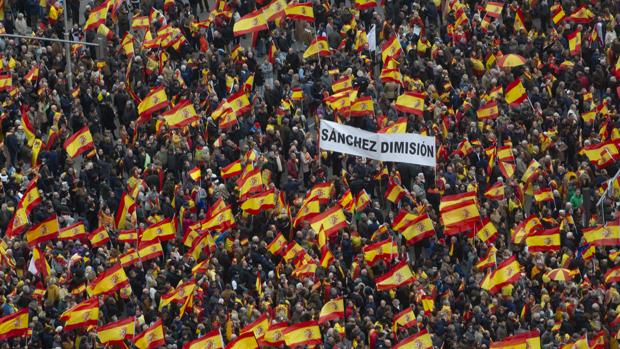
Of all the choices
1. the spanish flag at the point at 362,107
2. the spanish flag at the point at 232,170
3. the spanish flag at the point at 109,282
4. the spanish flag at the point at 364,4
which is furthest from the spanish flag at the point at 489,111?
the spanish flag at the point at 109,282

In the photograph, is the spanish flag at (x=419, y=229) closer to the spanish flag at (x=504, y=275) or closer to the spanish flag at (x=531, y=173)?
the spanish flag at (x=504, y=275)

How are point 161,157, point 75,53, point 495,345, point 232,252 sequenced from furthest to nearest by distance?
point 75,53 → point 161,157 → point 232,252 → point 495,345

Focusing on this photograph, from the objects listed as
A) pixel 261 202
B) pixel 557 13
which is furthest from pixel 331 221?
pixel 557 13

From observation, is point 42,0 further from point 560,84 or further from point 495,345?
point 495,345

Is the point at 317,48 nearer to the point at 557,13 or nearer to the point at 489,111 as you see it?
the point at 489,111

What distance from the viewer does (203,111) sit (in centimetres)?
6938

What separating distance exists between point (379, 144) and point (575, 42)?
896 centimetres

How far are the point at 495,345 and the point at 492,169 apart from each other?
363 inches

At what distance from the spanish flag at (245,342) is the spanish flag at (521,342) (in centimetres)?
476

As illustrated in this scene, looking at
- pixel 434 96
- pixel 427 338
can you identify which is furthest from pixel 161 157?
pixel 427 338

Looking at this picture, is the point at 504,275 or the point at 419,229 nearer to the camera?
the point at 504,275

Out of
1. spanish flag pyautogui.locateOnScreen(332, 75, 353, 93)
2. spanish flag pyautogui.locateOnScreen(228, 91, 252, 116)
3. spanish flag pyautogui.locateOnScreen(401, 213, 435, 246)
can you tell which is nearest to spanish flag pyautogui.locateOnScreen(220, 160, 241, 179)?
spanish flag pyautogui.locateOnScreen(228, 91, 252, 116)

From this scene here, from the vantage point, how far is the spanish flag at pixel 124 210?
64188mm

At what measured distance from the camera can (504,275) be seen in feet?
198
